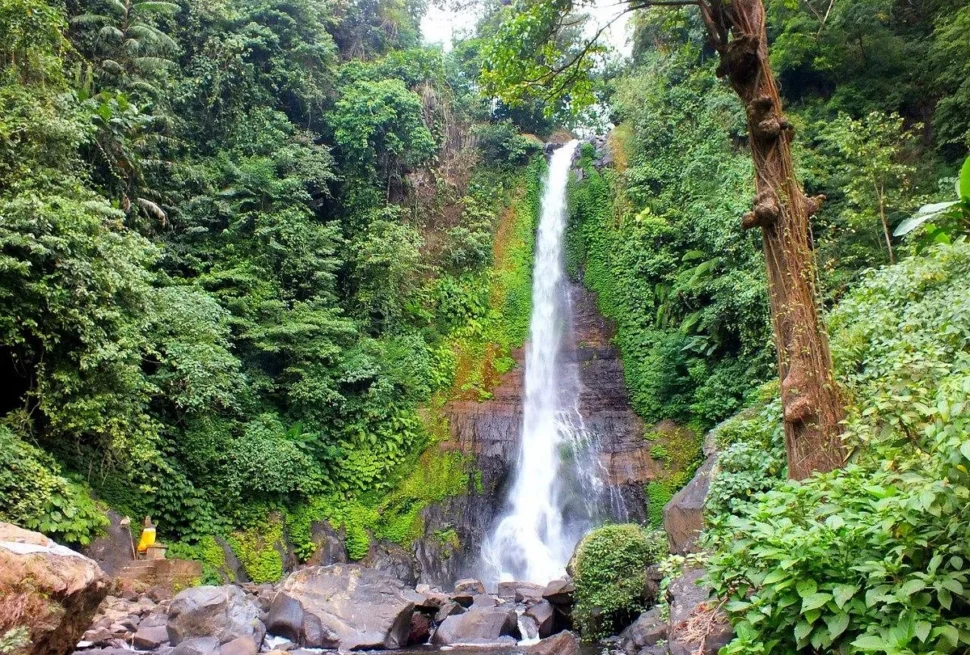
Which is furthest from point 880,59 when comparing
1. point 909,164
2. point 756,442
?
point 756,442

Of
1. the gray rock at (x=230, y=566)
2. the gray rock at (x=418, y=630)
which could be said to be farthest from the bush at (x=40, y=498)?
the gray rock at (x=418, y=630)

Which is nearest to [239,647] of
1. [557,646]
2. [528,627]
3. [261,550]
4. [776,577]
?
[557,646]

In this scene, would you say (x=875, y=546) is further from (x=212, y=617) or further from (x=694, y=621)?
(x=212, y=617)

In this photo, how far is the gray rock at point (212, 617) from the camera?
7.79 m

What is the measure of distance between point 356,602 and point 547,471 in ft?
21.1

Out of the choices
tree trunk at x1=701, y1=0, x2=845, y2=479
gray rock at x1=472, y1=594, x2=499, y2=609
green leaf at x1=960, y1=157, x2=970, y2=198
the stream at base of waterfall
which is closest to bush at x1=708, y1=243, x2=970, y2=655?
tree trunk at x1=701, y1=0, x2=845, y2=479

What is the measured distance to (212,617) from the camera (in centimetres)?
797

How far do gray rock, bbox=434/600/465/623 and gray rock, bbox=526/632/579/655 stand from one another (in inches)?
69.5

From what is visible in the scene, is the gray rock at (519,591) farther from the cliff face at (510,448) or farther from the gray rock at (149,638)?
the gray rock at (149,638)

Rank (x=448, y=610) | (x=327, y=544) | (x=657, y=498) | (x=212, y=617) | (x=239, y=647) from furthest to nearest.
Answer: (x=657, y=498), (x=327, y=544), (x=448, y=610), (x=212, y=617), (x=239, y=647)

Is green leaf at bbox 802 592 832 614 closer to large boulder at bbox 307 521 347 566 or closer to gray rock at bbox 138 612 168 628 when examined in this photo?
gray rock at bbox 138 612 168 628

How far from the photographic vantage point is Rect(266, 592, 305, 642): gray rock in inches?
337

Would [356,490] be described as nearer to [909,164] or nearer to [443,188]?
[443,188]

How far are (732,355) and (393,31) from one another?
53.2 feet
